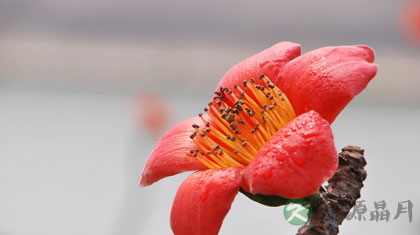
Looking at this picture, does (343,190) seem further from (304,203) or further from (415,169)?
(415,169)

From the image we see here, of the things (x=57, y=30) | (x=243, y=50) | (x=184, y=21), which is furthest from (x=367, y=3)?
(x=57, y=30)

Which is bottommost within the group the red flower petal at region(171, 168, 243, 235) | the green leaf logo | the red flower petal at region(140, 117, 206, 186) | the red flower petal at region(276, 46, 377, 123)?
→ the green leaf logo

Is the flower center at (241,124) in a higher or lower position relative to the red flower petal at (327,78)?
lower

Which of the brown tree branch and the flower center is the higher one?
the flower center
